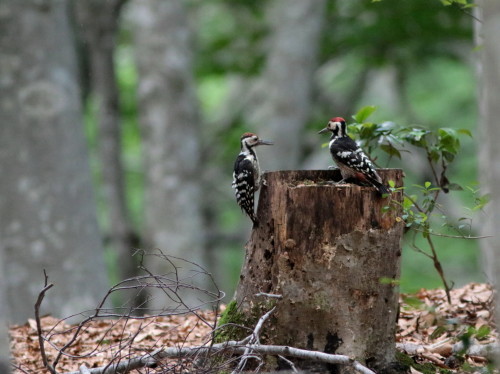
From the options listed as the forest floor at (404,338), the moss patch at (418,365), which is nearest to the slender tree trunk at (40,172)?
the forest floor at (404,338)

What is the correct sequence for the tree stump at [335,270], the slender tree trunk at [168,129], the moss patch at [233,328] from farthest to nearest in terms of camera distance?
the slender tree trunk at [168,129] → the moss patch at [233,328] → the tree stump at [335,270]

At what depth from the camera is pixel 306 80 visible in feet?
46.1

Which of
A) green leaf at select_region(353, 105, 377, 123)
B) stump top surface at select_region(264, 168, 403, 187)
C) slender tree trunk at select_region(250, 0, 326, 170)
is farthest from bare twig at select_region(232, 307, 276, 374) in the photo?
slender tree trunk at select_region(250, 0, 326, 170)

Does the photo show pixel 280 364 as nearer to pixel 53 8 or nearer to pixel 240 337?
pixel 240 337

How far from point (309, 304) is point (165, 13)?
923 cm

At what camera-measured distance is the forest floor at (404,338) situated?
16.6ft

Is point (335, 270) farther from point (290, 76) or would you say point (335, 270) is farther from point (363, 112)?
point (290, 76)

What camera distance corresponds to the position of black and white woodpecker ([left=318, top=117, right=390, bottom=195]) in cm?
496

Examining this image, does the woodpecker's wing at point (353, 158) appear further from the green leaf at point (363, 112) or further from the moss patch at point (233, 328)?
the moss patch at point (233, 328)

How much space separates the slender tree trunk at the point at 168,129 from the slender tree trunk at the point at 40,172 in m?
3.15

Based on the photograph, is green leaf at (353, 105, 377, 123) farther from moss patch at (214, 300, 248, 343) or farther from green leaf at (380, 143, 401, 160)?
moss patch at (214, 300, 248, 343)

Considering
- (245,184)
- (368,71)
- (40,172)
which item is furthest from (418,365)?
(368,71)

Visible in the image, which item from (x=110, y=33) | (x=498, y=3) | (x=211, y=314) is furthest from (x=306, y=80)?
(x=498, y=3)

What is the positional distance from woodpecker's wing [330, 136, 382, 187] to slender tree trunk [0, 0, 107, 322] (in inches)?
196
